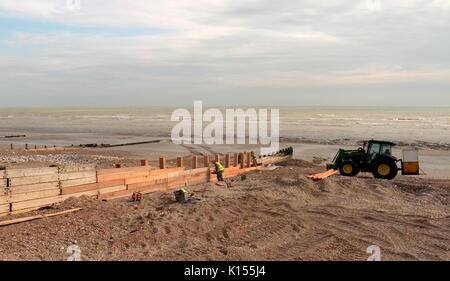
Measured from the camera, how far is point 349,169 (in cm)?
1712

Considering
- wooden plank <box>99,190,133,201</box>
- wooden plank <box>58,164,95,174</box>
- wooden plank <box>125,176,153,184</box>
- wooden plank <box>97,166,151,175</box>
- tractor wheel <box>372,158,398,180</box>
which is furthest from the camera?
tractor wheel <box>372,158,398,180</box>

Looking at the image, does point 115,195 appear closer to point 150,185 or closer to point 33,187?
point 150,185

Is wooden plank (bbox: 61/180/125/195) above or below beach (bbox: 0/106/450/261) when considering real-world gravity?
above

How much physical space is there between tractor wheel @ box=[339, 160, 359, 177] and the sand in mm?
3523

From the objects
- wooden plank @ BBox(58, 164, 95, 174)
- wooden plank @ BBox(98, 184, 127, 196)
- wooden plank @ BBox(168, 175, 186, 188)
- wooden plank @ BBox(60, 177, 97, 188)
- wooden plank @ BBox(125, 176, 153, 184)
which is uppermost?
wooden plank @ BBox(58, 164, 95, 174)

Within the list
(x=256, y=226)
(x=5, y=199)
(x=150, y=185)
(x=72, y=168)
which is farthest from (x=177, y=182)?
(x=5, y=199)

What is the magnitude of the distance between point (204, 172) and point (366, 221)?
656 centimetres

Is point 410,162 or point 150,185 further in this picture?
→ point 410,162

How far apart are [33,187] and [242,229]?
4908 mm

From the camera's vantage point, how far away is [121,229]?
30.2 ft

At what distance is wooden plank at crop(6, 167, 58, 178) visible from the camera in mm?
9684

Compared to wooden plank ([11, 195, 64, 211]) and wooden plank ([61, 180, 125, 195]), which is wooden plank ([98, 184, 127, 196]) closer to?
wooden plank ([61, 180, 125, 195])

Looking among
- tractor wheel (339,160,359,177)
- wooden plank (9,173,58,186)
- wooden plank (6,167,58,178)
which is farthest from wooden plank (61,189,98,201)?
tractor wheel (339,160,359,177)
